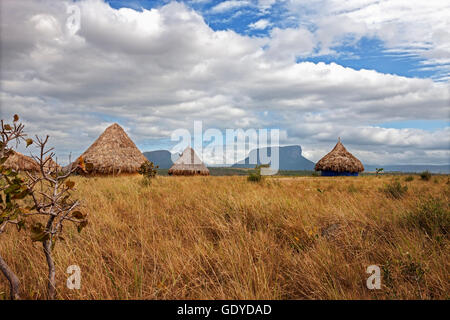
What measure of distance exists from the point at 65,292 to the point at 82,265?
0.38 m

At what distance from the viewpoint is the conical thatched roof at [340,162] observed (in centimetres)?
2900

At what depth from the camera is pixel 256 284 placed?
81.1 inches

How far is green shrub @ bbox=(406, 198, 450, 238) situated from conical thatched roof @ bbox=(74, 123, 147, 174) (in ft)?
62.2

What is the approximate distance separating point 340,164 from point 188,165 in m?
15.5

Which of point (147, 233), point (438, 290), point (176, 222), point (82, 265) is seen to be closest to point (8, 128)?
point (82, 265)

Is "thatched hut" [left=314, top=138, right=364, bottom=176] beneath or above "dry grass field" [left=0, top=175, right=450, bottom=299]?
above

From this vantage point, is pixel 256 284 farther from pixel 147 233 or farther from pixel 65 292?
pixel 147 233

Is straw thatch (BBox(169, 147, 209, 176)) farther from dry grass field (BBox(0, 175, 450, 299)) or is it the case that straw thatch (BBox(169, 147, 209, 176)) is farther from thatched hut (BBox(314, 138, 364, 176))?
dry grass field (BBox(0, 175, 450, 299))

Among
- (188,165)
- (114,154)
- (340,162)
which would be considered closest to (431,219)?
(114,154)

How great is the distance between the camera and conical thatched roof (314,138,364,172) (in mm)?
29000

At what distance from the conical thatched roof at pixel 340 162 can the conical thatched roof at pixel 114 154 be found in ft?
62.0

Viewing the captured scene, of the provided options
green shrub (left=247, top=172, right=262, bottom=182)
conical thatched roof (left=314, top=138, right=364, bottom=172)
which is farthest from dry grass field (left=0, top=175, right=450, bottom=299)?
conical thatched roof (left=314, top=138, right=364, bottom=172)

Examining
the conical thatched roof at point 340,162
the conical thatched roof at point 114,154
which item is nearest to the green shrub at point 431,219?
the conical thatched roof at point 114,154
